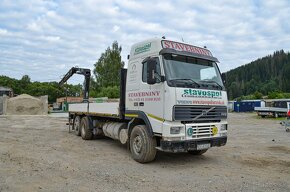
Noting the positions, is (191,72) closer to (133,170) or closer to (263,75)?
(133,170)

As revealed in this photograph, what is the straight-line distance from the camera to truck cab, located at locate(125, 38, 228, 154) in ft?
21.6

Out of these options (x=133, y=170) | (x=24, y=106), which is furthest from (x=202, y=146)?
(x=24, y=106)

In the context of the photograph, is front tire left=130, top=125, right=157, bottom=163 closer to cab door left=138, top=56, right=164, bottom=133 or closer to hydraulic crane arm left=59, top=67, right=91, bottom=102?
cab door left=138, top=56, right=164, bottom=133

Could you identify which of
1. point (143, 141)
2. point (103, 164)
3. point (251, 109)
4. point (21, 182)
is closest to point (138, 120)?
point (143, 141)

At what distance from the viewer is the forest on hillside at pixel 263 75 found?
A: 11412 cm

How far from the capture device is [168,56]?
7.00m

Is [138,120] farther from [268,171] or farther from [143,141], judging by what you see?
[268,171]

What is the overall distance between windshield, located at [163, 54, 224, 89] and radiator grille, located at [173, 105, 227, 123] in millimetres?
564

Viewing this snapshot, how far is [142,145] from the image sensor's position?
7207 mm

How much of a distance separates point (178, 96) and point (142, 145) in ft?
5.56

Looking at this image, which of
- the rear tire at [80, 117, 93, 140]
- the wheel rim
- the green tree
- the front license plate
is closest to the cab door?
the wheel rim

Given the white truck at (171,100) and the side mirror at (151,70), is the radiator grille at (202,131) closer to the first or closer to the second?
the white truck at (171,100)

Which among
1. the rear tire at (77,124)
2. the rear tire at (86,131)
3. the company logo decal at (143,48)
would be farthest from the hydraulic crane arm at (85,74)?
the company logo decal at (143,48)

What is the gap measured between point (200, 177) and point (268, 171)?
1920 millimetres
